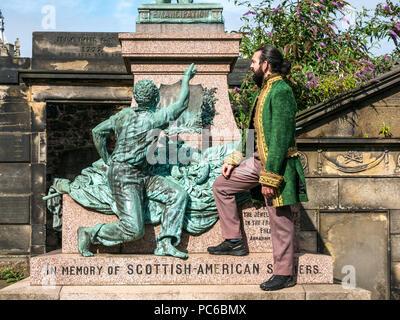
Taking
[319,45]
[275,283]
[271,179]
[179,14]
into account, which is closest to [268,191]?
[271,179]

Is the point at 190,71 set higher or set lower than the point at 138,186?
higher

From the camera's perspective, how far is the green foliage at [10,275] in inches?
372

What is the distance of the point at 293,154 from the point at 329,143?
387cm

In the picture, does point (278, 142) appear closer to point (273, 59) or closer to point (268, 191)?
point (268, 191)

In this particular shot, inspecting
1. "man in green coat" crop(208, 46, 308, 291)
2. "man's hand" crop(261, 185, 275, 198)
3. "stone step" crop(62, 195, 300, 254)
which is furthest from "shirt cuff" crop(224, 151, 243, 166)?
"man's hand" crop(261, 185, 275, 198)

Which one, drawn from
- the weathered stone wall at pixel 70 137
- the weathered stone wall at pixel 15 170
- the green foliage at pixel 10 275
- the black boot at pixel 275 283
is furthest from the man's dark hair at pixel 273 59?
the weathered stone wall at pixel 70 137

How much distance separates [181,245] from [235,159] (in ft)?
3.30

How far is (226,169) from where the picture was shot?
5.18 meters

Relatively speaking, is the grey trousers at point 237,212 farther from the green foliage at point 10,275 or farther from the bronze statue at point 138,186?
the green foliage at point 10,275

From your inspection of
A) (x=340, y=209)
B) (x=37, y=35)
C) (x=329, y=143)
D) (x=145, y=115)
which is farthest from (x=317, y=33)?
(x=145, y=115)

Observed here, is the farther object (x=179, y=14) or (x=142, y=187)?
(x=179, y=14)

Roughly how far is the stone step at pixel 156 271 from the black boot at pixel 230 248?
160 millimetres

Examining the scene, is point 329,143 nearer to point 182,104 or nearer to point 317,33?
point 317,33

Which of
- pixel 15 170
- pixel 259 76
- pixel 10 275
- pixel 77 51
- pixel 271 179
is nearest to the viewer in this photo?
pixel 271 179
